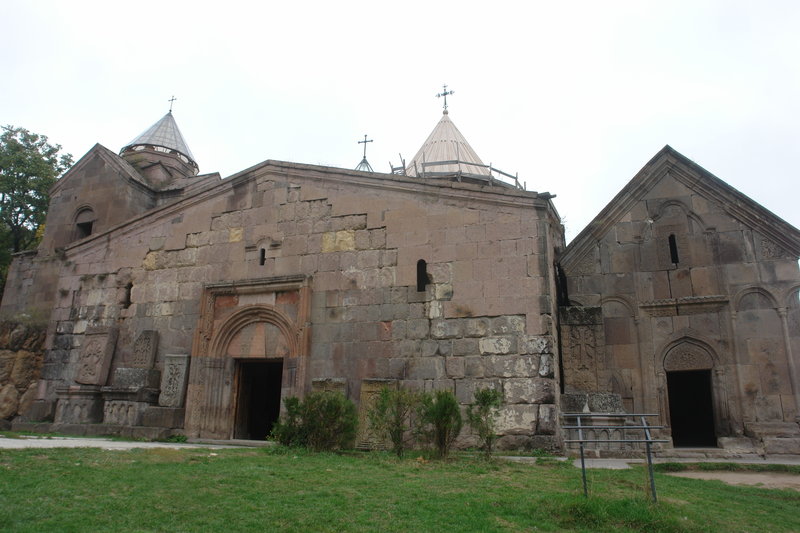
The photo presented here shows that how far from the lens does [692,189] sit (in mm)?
12938

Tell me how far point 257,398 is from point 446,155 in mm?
13963

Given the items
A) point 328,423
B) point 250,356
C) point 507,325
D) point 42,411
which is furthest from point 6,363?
point 507,325

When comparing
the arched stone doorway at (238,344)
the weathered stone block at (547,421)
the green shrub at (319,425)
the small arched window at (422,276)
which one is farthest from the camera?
the arched stone doorway at (238,344)

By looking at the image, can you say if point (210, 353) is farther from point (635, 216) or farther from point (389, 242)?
point (635, 216)

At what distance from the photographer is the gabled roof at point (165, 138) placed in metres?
21.4

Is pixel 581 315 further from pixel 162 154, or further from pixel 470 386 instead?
pixel 162 154

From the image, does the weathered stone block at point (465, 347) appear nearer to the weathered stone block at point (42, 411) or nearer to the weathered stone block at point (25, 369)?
the weathered stone block at point (42, 411)

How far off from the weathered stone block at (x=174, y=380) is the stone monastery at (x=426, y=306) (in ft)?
0.15

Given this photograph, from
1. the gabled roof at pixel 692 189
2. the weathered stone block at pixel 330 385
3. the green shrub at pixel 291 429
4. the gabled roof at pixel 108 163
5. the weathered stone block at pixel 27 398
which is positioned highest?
the gabled roof at pixel 108 163

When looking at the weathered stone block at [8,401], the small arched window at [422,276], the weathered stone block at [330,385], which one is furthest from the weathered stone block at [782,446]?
the weathered stone block at [8,401]

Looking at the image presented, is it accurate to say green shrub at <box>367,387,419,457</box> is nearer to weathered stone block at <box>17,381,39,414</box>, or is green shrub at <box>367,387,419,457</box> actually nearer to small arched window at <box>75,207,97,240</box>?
weathered stone block at <box>17,381,39,414</box>

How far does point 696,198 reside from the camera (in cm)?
1288

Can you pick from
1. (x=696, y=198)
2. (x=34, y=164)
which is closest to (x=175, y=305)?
(x=696, y=198)

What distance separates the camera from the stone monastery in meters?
11.0
